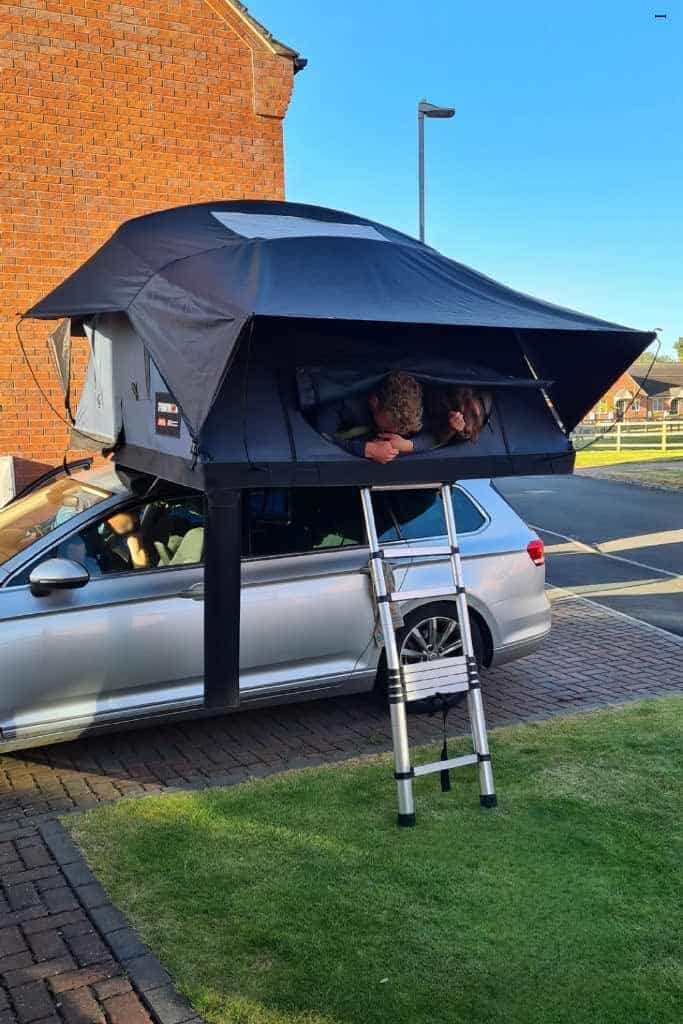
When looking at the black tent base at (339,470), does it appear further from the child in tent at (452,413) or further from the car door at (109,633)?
the car door at (109,633)

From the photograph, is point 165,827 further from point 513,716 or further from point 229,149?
point 229,149

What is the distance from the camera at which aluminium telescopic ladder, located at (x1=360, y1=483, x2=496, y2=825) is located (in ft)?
14.4

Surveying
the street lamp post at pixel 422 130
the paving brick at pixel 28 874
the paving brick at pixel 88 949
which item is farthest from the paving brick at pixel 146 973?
the street lamp post at pixel 422 130

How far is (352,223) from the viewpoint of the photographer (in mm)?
5340

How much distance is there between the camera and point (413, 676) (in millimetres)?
4410

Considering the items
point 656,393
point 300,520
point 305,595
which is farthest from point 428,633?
point 656,393

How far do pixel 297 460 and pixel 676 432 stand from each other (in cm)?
4753

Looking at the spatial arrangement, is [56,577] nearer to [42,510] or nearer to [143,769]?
[42,510]

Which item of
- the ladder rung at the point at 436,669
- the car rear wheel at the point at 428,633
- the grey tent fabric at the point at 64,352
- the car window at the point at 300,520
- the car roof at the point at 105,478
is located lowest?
the car rear wheel at the point at 428,633

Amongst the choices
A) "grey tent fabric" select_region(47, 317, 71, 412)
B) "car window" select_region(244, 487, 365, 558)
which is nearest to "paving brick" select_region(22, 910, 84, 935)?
"car window" select_region(244, 487, 365, 558)

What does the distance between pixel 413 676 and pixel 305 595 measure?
1248 mm

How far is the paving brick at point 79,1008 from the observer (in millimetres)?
3037

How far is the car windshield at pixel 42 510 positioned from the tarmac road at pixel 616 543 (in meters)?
5.62

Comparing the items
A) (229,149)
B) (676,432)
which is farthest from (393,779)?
(676,432)
